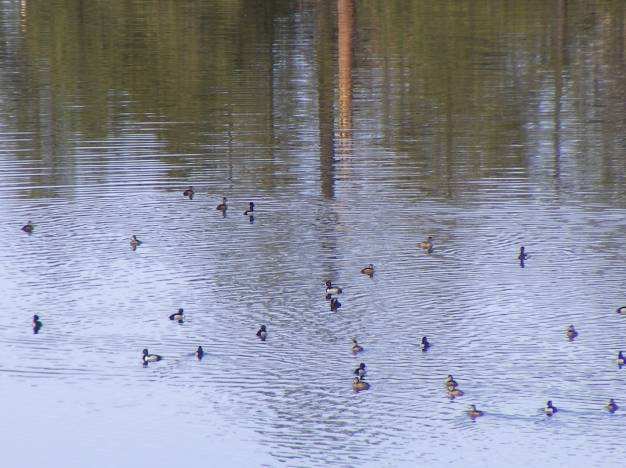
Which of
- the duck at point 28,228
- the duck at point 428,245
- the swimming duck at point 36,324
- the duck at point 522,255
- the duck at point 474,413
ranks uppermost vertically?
the duck at point 28,228

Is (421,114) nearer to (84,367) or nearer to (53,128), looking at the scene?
(53,128)

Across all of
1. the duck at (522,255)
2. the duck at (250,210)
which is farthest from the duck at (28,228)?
the duck at (522,255)

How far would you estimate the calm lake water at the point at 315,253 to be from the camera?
1673 cm

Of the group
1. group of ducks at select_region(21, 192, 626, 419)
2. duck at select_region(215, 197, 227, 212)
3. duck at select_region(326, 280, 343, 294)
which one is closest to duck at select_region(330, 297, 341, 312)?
group of ducks at select_region(21, 192, 626, 419)

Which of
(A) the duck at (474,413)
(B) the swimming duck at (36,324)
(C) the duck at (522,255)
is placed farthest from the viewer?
(C) the duck at (522,255)

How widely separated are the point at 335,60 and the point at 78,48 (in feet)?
32.2

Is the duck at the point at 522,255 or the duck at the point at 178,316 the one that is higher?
the duck at the point at 522,255

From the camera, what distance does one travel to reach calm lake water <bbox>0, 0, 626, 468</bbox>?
659 inches

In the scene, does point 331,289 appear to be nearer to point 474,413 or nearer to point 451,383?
point 451,383

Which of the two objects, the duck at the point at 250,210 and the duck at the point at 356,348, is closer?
the duck at the point at 356,348

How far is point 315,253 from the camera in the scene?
23.6 meters

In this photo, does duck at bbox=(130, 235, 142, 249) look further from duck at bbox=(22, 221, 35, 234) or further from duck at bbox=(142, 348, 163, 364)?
duck at bbox=(142, 348, 163, 364)

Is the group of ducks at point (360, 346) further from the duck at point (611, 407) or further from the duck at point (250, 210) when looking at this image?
the duck at point (250, 210)

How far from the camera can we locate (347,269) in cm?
2266
